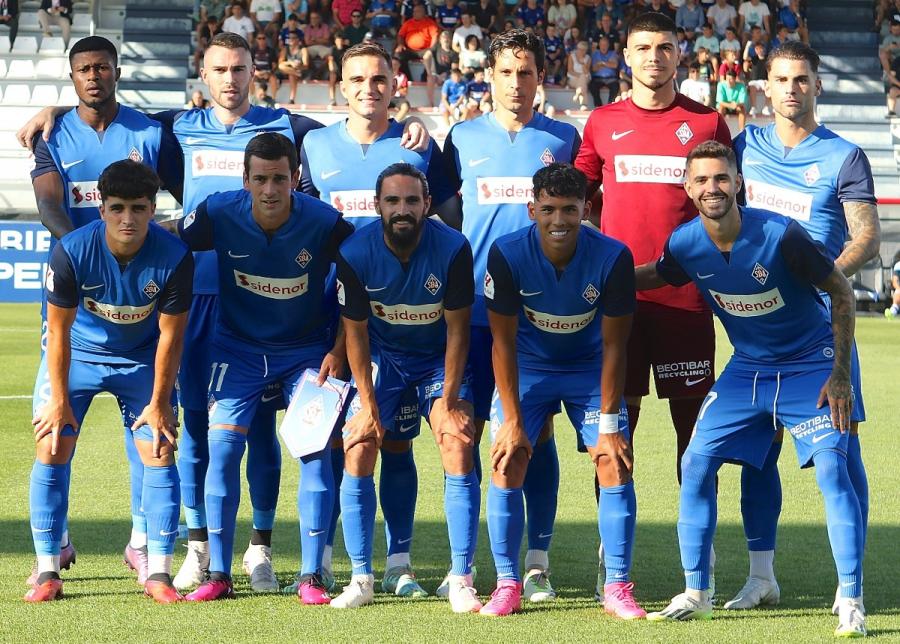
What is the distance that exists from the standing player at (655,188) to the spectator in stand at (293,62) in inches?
727

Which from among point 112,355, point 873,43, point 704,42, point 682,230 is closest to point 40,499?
point 112,355

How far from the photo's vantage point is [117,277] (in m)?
4.88

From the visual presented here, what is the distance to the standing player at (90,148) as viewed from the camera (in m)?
5.44

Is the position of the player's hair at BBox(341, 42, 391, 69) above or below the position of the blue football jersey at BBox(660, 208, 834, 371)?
above

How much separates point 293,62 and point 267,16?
1507 mm

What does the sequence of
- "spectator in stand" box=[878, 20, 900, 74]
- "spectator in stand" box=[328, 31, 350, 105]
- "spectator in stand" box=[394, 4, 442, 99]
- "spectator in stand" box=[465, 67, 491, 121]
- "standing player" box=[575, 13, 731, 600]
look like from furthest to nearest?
"spectator in stand" box=[878, 20, 900, 74]
"spectator in stand" box=[394, 4, 442, 99]
"spectator in stand" box=[328, 31, 350, 105]
"spectator in stand" box=[465, 67, 491, 121]
"standing player" box=[575, 13, 731, 600]

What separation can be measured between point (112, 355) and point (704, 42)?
20.2 m

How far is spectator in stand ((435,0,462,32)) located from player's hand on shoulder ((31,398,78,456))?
1990cm

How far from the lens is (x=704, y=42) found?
2359 cm

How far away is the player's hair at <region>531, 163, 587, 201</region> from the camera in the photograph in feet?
15.6

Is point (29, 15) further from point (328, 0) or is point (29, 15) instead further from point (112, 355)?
point (112, 355)

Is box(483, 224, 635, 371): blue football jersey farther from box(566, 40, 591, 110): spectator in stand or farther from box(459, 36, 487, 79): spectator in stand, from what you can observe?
box(566, 40, 591, 110): spectator in stand

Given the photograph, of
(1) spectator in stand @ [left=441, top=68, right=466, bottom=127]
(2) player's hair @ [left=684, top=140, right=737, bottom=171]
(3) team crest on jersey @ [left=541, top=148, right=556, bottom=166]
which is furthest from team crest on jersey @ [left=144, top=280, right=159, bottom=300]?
(1) spectator in stand @ [left=441, top=68, right=466, bottom=127]

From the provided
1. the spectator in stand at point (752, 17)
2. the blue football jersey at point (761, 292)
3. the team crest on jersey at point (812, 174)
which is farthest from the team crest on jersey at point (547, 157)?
the spectator in stand at point (752, 17)
